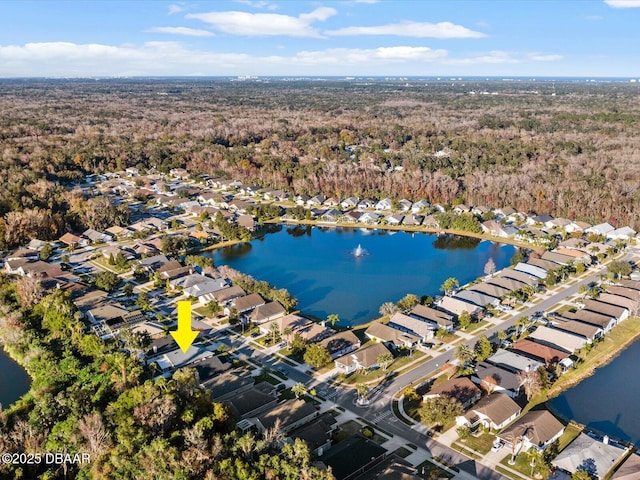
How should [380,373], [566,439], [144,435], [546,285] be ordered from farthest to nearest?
1. [546,285]
2. [380,373]
3. [566,439]
4. [144,435]

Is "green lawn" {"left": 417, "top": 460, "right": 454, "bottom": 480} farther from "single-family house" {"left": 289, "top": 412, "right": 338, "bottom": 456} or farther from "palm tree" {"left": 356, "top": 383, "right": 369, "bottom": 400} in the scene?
"palm tree" {"left": 356, "top": 383, "right": 369, "bottom": 400}

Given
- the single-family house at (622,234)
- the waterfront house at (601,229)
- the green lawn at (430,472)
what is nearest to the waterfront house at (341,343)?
the green lawn at (430,472)

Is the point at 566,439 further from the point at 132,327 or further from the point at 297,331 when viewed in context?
the point at 132,327

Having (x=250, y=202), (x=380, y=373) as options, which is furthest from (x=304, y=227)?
(x=380, y=373)

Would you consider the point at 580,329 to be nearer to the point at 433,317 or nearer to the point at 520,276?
the point at 520,276

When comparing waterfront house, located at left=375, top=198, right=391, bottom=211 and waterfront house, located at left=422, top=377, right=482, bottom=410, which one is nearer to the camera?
waterfront house, located at left=422, top=377, right=482, bottom=410

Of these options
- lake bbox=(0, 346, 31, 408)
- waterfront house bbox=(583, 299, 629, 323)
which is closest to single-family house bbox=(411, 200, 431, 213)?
waterfront house bbox=(583, 299, 629, 323)

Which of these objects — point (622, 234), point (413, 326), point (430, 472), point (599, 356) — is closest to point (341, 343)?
point (413, 326)
